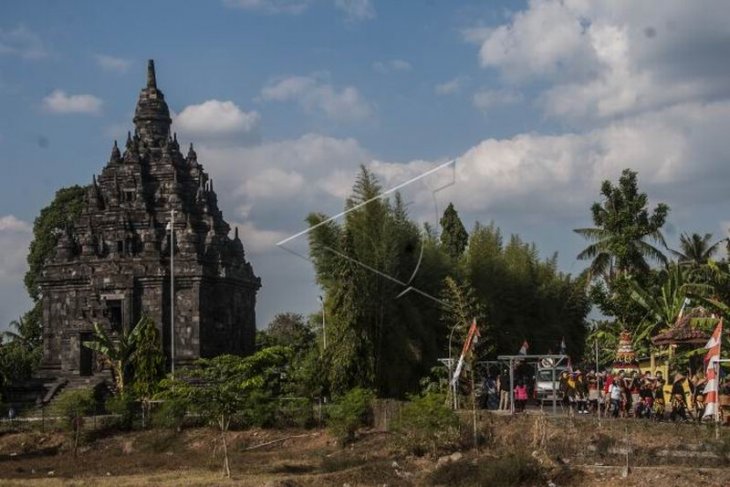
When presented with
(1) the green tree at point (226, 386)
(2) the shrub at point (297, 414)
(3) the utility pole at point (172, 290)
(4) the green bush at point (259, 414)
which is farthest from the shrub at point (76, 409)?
(3) the utility pole at point (172, 290)

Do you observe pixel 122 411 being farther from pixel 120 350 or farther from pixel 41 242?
pixel 41 242

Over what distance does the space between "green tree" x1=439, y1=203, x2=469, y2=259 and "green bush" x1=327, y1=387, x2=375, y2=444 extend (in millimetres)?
24059

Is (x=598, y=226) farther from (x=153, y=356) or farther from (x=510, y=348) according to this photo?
(x=153, y=356)

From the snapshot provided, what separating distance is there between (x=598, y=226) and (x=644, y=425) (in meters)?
27.0

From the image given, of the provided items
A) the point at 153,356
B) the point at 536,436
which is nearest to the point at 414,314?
the point at 153,356

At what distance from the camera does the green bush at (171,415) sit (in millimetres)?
43594

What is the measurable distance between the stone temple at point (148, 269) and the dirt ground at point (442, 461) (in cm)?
1596

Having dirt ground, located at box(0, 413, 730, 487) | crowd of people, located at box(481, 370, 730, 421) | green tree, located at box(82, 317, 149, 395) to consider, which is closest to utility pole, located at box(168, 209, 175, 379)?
green tree, located at box(82, 317, 149, 395)

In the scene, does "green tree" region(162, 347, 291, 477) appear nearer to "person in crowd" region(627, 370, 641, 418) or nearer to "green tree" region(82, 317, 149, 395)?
"person in crowd" region(627, 370, 641, 418)

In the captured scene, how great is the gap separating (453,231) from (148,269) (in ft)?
53.1

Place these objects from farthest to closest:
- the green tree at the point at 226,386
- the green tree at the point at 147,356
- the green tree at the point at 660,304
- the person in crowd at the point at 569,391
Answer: the green tree at the point at 147,356
the green tree at the point at 660,304
the green tree at the point at 226,386
the person in crowd at the point at 569,391

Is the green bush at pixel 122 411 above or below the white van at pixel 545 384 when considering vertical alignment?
below

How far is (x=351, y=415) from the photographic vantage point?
38.9 m

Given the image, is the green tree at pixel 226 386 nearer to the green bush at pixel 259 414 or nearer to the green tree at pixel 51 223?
the green bush at pixel 259 414
